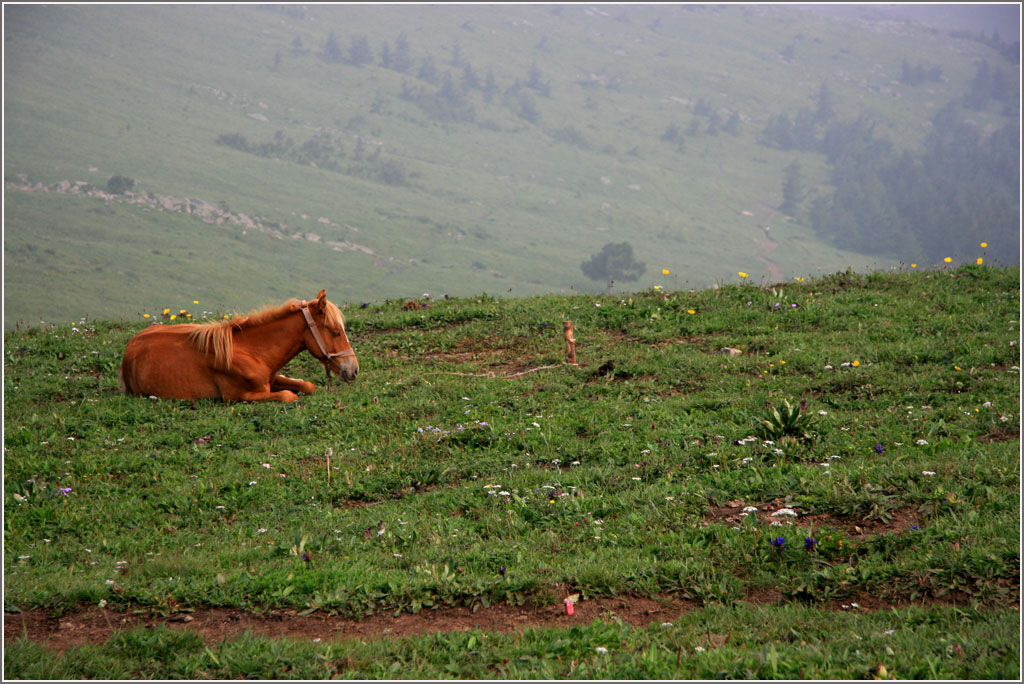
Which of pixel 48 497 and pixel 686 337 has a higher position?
pixel 686 337

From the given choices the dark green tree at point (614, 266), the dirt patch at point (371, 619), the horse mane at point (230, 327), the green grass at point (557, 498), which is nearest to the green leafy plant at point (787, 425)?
the green grass at point (557, 498)

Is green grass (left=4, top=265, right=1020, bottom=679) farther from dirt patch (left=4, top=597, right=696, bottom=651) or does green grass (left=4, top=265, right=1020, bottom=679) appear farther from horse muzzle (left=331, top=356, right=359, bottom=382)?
horse muzzle (left=331, top=356, right=359, bottom=382)

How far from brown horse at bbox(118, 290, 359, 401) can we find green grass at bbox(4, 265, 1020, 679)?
0.44 meters

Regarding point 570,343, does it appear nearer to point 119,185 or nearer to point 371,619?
point 371,619

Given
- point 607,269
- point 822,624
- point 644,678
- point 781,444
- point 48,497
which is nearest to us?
point 644,678

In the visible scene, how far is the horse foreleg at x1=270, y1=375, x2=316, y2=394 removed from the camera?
1292cm

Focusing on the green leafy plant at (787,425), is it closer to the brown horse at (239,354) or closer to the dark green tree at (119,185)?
the brown horse at (239,354)

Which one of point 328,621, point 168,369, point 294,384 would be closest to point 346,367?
point 294,384

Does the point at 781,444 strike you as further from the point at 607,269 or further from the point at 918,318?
the point at 607,269

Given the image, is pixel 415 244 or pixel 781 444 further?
pixel 415 244

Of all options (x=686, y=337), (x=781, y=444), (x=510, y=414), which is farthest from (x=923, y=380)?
(x=510, y=414)

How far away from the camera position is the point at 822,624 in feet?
20.3

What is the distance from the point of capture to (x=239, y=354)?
41.1 feet

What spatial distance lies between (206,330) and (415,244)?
501 feet
